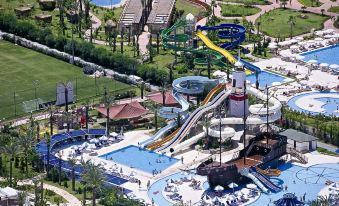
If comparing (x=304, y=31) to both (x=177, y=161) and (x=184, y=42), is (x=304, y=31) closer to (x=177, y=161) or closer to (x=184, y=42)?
(x=184, y=42)

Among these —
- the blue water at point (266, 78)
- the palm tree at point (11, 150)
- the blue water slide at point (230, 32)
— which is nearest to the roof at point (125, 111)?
the palm tree at point (11, 150)

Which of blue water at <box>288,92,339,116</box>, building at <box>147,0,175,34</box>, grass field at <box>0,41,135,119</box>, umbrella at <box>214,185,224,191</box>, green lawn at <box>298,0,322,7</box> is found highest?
building at <box>147,0,175,34</box>

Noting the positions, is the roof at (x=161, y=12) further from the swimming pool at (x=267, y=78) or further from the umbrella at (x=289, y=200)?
the umbrella at (x=289, y=200)

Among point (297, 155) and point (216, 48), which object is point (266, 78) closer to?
point (216, 48)

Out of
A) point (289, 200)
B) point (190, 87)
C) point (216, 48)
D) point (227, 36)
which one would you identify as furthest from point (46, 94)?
point (289, 200)

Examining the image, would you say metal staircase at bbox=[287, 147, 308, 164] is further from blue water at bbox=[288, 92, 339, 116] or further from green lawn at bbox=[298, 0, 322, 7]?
green lawn at bbox=[298, 0, 322, 7]

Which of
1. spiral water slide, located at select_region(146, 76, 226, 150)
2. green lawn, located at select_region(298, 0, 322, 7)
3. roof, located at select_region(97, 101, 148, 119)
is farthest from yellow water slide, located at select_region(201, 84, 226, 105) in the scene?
green lawn, located at select_region(298, 0, 322, 7)
